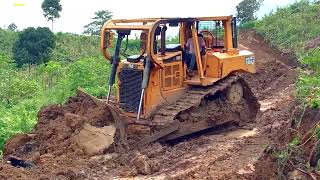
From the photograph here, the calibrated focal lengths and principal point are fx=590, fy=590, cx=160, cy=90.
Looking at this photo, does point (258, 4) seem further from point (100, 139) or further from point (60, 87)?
point (100, 139)

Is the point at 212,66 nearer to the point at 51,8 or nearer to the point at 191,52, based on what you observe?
the point at 191,52

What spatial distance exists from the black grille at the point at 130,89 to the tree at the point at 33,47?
16997mm

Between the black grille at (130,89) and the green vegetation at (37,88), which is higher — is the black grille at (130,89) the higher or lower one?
the higher one

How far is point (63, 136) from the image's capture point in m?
10.6

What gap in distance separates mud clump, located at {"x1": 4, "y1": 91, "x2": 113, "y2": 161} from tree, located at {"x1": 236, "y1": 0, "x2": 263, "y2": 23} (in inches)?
911

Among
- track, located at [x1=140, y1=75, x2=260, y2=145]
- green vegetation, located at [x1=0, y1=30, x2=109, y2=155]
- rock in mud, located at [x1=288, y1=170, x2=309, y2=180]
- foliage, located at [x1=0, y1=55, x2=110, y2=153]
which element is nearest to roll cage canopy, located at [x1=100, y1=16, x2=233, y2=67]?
track, located at [x1=140, y1=75, x2=260, y2=145]

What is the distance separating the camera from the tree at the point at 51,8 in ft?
110

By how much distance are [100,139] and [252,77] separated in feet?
32.9

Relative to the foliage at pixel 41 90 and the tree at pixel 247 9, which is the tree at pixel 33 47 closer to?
the foliage at pixel 41 90

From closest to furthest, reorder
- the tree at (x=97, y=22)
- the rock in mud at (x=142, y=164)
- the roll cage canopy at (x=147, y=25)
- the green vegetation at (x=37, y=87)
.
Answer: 1. the rock in mud at (x=142, y=164)
2. the roll cage canopy at (x=147, y=25)
3. the green vegetation at (x=37, y=87)
4. the tree at (x=97, y=22)

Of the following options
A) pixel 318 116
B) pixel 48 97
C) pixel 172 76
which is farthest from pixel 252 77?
pixel 318 116

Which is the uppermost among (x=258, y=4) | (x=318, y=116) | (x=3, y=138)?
(x=258, y=4)

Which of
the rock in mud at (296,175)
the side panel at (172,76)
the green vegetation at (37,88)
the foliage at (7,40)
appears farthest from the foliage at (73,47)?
the rock in mud at (296,175)

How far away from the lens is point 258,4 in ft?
110
